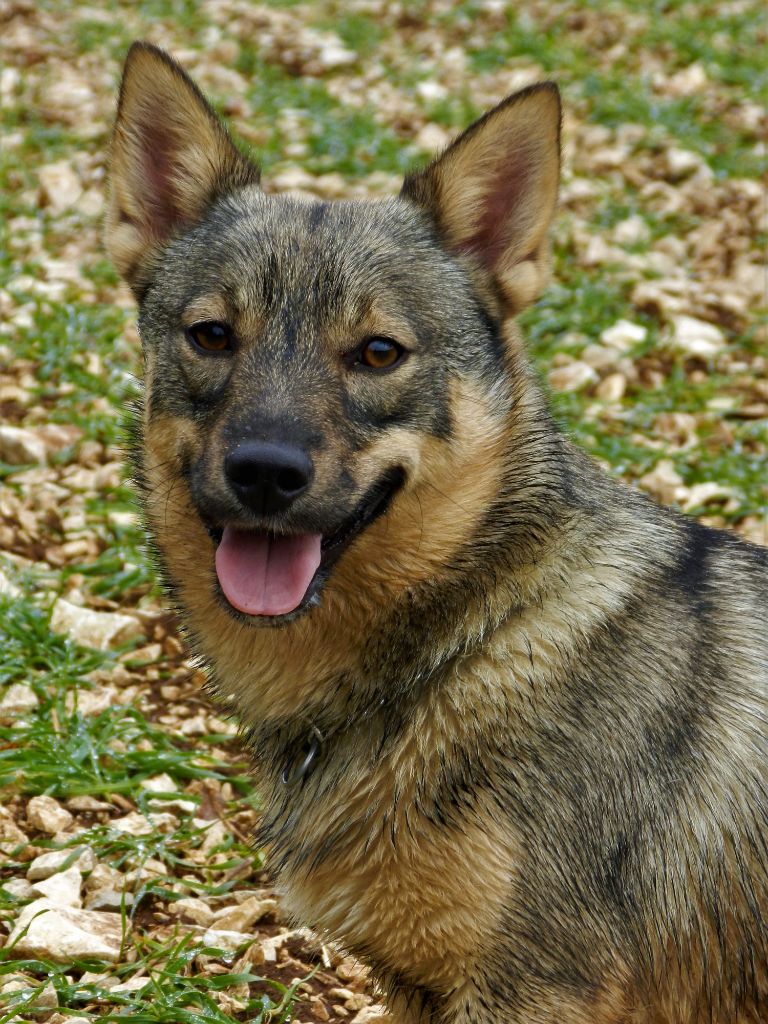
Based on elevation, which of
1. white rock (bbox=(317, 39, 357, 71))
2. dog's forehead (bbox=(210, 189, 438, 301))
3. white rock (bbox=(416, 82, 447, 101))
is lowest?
dog's forehead (bbox=(210, 189, 438, 301))

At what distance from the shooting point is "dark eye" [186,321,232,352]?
3289 mm

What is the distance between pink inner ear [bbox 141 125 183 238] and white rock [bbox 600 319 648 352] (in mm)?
3709

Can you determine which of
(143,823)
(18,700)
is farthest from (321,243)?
(18,700)

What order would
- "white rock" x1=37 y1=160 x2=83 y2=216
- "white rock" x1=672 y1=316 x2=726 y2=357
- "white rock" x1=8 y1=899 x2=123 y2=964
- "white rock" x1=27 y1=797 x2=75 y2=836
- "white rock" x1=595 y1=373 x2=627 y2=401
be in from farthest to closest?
"white rock" x1=37 y1=160 x2=83 y2=216, "white rock" x1=672 y1=316 x2=726 y2=357, "white rock" x1=595 y1=373 x2=627 y2=401, "white rock" x1=27 y1=797 x2=75 y2=836, "white rock" x1=8 y1=899 x2=123 y2=964

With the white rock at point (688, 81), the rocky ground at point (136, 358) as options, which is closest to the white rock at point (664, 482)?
the rocky ground at point (136, 358)

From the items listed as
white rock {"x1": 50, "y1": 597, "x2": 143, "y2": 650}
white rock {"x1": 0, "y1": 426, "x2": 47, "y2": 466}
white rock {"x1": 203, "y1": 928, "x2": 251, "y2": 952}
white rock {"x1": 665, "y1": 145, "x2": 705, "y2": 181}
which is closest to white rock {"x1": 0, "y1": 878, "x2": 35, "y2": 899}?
white rock {"x1": 203, "y1": 928, "x2": 251, "y2": 952}

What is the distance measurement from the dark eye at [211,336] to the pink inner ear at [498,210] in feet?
2.49

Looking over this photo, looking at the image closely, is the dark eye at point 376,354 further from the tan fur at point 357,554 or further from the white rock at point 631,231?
the white rock at point 631,231

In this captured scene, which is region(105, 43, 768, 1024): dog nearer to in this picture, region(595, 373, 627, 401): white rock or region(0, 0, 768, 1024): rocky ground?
region(0, 0, 768, 1024): rocky ground

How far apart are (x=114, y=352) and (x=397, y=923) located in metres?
4.48

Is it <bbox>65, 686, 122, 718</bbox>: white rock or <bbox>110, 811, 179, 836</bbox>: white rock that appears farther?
<bbox>65, 686, 122, 718</bbox>: white rock

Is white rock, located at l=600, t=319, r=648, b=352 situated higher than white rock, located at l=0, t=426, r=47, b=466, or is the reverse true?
white rock, located at l=600, t=319, r=648, b=352

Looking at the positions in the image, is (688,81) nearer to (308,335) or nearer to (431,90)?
(431,90)

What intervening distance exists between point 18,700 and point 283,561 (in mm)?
1922
